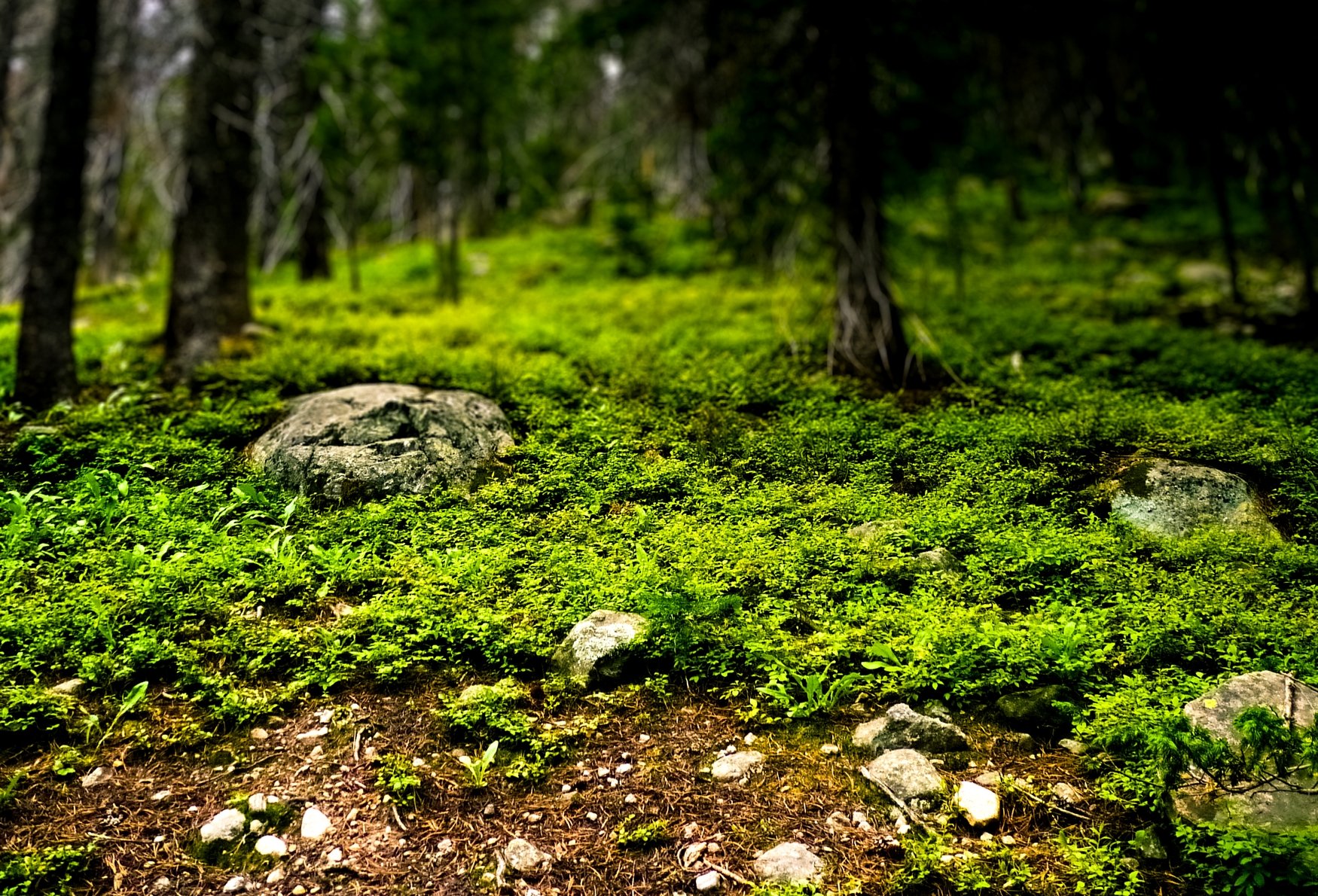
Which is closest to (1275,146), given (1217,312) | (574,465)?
(1217,312)

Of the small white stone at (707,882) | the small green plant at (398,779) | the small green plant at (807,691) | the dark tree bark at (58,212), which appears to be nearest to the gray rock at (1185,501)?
the small green plant at (807,691)

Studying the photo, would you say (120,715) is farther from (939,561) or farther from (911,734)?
(939,561)

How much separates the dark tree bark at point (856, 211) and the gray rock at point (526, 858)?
500 cm

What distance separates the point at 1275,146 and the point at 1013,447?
268 inches

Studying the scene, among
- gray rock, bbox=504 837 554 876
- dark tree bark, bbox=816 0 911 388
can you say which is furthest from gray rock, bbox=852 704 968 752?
dark tree bark, bbox=816 0 911 388

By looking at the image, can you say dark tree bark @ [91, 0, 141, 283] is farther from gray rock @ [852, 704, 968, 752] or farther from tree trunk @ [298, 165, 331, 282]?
gray rock @ [852, 704, 968, 752]

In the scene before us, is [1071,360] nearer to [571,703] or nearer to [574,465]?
[574,465]

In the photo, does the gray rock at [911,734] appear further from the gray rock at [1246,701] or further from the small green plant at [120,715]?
the small green plant at [120,715]

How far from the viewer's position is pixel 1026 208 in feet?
49.6

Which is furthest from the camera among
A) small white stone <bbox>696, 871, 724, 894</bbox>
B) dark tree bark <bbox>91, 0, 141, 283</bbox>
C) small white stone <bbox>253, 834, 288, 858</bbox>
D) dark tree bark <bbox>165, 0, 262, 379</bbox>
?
dark tree bark <bbox>91, 0, 141, 283</bbox>

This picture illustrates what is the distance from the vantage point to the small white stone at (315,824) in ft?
9.28

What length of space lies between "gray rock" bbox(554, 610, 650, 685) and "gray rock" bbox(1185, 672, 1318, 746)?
2.30 metres

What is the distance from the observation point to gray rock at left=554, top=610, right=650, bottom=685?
3.59 meters

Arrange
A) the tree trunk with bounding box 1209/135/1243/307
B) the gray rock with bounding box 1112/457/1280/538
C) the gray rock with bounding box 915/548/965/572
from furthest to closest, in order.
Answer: the tree trunk with bounding box 1209/135/1243/307, the gray rock with bounding box 1112/457/1280/538, the gray rock with bounding box 915/548/965/572
